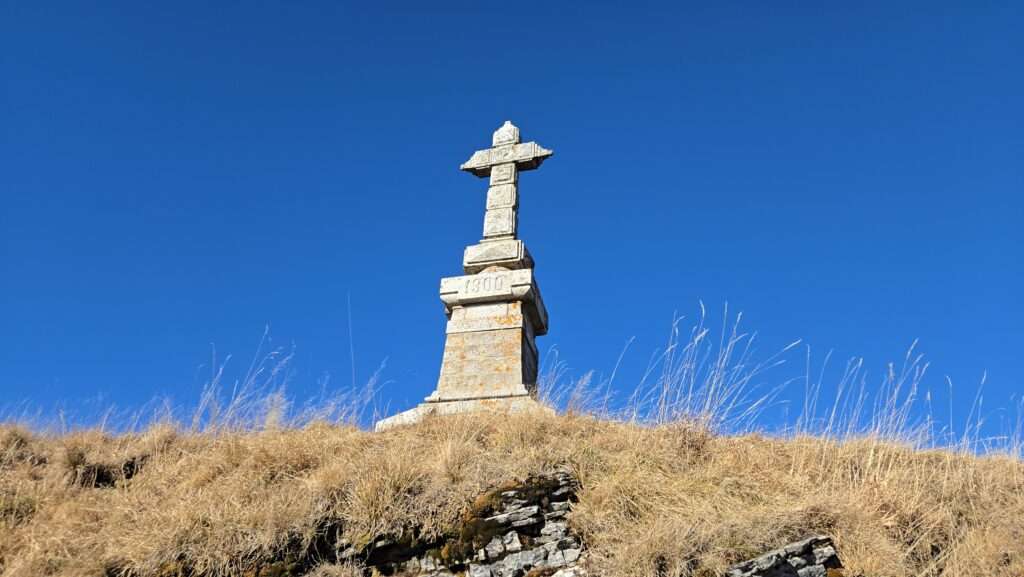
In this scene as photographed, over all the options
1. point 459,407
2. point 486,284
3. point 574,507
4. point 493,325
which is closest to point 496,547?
point 574,507

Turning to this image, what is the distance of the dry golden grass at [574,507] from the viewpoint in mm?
4031

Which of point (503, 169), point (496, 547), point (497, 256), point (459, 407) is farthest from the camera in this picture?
point (503, 169)

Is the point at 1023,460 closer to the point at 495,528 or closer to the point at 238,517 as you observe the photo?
the point at 495,528

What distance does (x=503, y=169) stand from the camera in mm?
8852

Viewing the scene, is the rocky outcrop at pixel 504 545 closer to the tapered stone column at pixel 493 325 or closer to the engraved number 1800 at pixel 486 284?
the tapered stone column at pixel 493 325

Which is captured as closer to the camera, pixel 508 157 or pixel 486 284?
pixel 486 284

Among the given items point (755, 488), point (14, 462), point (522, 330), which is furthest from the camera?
point (522, 330)

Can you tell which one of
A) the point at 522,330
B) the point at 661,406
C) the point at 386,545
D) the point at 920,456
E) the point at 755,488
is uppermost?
the point at 522,330

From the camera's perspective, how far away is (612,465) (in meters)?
4.83

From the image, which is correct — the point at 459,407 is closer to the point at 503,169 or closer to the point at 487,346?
the point at 487,346

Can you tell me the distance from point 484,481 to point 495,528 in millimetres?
423

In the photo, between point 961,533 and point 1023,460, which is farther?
point 1023,460

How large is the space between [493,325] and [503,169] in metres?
2.21

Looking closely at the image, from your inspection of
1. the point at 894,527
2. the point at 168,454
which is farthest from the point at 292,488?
the point at 894,527
